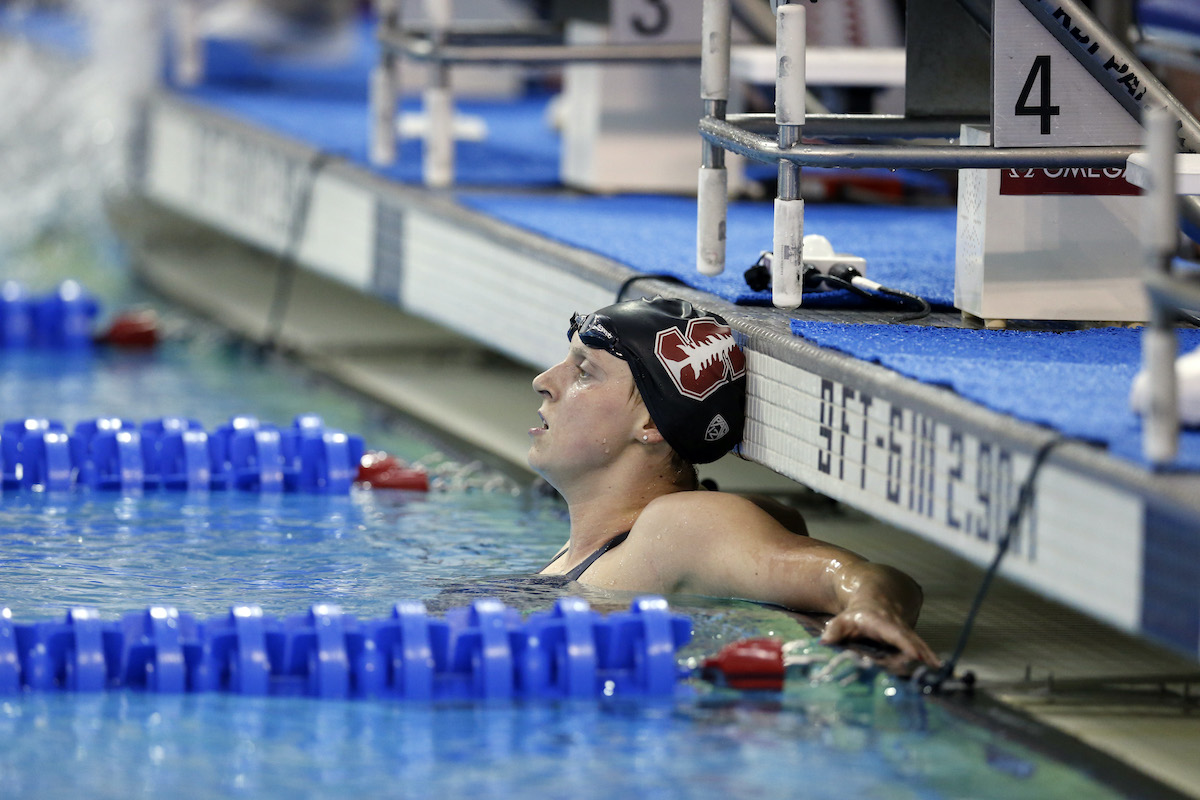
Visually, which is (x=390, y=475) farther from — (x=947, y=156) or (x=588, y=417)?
→ (x=947, y=156)

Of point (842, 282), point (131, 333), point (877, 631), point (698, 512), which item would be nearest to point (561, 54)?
point (842, 282)

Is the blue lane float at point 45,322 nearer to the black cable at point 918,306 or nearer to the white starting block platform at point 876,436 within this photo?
the white starting block platform at point 876,436

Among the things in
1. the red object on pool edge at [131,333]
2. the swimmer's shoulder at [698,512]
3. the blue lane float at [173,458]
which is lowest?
the red object on pool edge at [131,333]

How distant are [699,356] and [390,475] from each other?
1.53 meters

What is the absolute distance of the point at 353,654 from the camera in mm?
3328

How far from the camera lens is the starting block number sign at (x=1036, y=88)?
3885mm

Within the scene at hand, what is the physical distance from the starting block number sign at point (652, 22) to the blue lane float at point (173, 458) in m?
1.94

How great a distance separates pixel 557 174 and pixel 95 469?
8.64 ft

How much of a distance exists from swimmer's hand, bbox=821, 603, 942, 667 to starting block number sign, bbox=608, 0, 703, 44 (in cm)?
341

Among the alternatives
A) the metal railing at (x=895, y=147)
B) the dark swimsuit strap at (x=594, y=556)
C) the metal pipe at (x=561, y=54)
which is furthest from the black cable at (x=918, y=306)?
the metal pipe at (x=561, y=54)

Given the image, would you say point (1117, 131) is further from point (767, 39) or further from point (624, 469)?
point (767, 39)

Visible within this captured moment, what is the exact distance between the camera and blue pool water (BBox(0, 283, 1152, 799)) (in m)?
2.87

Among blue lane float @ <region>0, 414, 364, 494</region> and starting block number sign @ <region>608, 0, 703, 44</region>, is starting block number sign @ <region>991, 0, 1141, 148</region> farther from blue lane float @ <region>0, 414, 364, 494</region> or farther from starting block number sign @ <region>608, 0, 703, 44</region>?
starting block number sign @ <region>608, 0, 703, 44</region>

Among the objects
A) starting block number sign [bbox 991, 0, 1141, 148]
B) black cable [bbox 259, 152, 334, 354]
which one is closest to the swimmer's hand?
starting block number sign [bbox 991, 0, 1141, 148]
